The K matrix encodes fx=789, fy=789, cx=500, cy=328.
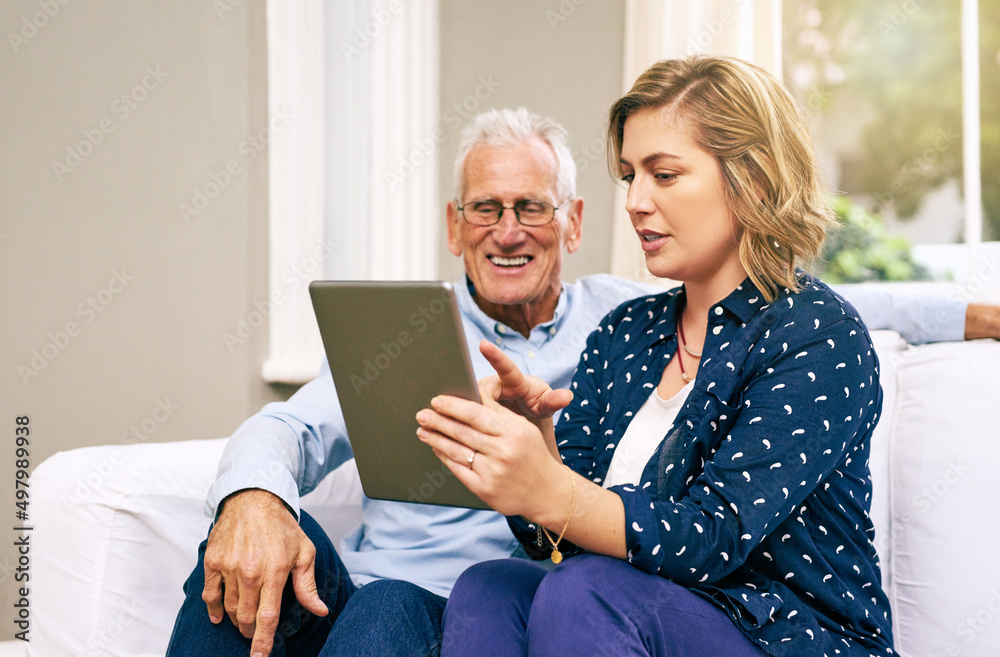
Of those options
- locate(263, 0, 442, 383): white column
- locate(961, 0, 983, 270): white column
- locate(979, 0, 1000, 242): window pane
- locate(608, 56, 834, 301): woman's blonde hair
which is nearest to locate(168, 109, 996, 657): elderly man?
locate(608, 56, 834, 301): woman's blonde hair

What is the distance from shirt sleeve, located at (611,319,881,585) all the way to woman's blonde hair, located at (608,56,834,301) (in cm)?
11

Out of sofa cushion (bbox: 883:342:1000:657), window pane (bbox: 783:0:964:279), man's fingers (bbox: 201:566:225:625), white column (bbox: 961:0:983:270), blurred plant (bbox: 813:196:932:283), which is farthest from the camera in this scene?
window pane (bbox: 783:0:964:279)

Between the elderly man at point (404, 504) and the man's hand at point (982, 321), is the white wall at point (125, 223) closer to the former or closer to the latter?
the elderly man at point (404, 504)

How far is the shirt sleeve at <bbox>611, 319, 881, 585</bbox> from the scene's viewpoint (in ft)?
2.59

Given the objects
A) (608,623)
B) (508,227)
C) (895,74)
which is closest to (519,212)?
(508,227)

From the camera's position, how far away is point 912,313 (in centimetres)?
142

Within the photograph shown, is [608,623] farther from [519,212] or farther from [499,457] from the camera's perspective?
[519,212]

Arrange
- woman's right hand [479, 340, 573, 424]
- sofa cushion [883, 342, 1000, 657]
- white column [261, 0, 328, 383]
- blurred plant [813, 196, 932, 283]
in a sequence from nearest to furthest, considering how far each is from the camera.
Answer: woman's right hand [479, 340, 573, 424] → sofa cushion [883, 342, 1000, 657] → white column [261, 0, 328, 383] → blurred plant [813, 196, 932, 283]

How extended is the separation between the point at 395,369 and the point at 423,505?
0.57 meters

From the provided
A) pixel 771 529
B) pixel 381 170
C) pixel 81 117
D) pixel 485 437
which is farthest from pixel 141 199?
pixel 771 529

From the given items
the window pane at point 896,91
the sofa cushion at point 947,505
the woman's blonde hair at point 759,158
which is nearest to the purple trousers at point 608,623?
the woman's blonde hair at point 759,158

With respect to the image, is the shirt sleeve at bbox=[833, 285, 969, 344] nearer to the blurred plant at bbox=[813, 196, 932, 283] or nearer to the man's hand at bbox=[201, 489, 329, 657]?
the man's hand at bbox=[201, 489, 329, 657]

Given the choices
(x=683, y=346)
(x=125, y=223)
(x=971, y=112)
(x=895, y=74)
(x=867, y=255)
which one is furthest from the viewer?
(x=895, y=74)

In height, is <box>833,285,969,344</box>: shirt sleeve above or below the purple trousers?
above
